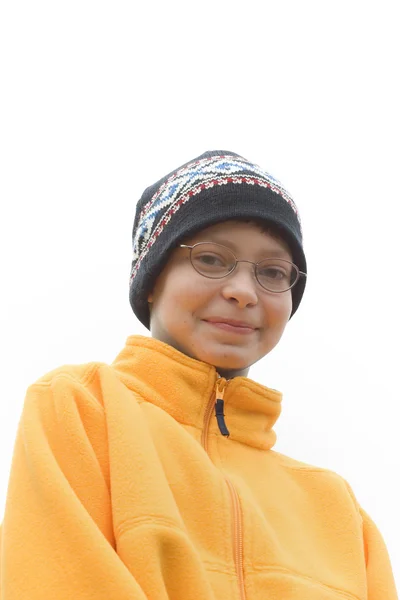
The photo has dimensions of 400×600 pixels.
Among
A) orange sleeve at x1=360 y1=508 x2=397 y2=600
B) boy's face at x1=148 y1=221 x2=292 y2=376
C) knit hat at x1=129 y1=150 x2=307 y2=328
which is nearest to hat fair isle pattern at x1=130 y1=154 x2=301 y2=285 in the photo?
knit hat at x1=129 y1=150 x2=307 y2=328

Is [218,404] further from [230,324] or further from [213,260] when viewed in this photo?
[213,260]

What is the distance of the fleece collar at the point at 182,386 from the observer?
1.74 metres

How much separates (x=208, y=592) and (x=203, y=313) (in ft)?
2.15

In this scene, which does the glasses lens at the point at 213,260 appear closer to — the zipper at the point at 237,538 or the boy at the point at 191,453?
the boy at the point at 191,453

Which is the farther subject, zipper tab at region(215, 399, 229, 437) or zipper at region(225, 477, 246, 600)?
zipper tab at region(215, 399, 229, 437)

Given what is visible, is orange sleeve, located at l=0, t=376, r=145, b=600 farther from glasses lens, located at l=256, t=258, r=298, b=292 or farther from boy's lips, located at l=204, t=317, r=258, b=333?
glasses lens, located at l=256, t=258, r=298, b=292

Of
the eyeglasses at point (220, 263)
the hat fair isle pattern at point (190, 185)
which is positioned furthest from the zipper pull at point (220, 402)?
the hat fair isle pattern at point (190, 185)

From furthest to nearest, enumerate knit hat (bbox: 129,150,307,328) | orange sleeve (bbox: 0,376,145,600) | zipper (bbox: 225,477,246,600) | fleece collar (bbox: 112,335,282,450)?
knit hat (bbox: 129,150,307,328) → fleece collar (bbox: 112,335,282,450) → zipper (bbox: 225,477,246,600) → orange sleeve (bbox: 0,376,145,600)

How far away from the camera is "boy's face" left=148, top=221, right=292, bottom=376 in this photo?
1793 mm

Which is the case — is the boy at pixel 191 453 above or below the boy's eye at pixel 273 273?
below

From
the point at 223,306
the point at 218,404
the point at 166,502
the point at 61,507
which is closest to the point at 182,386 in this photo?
the point at 218,404

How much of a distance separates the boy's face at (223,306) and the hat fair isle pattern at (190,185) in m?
0.12

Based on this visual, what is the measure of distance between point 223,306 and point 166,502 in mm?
526

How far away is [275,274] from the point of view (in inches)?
75.0
